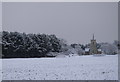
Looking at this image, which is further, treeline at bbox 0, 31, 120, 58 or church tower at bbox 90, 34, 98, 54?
church tower at bbox 90, 34, 98, 54

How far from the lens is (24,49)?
56375mm

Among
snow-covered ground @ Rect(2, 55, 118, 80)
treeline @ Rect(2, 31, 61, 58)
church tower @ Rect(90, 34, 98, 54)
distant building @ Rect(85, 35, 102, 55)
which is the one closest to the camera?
snow-covered ground @ Rect(2, 55, 118, 80)

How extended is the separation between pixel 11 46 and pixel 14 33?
5423mm

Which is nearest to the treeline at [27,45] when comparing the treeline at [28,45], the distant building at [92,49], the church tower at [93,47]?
the treeline at [28,45]

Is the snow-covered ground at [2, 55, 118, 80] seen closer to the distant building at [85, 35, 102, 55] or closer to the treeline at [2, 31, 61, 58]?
the treeline at [2, 31, 61, 58]

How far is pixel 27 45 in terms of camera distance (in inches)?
2260

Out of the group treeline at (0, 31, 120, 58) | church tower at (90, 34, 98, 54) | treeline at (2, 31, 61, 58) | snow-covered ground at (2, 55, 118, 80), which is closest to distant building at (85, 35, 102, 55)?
church tower at (90, 34, 98, 54)

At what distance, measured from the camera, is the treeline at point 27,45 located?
55906mm

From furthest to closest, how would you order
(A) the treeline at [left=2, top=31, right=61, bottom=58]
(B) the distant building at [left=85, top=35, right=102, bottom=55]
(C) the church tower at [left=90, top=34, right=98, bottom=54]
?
(C) the church tower at [left=90, top=34, right=98, bottom=54]
(B) the distant building at [left=85, top=35, right=102, bottom=55]
(A) the treeline at [left=2, top=31, right=61, bottom=58]

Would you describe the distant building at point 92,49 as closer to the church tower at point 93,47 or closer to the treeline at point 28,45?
the church tower at point 93,47

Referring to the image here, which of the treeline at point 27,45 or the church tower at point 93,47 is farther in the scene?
the church tower at point 93,47

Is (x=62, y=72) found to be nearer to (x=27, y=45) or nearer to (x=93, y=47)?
(x=27, y=45)

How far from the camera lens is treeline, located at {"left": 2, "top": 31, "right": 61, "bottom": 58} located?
55.9 meters

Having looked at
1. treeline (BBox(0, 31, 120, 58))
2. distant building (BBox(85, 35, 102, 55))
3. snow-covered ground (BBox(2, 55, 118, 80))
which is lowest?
distant building (BBox(85, 35, 102, 55))
